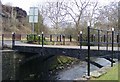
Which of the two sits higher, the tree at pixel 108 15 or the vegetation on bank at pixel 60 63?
the tree at pixel 108 15

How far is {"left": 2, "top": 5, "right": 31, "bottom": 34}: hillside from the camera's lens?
114 feet

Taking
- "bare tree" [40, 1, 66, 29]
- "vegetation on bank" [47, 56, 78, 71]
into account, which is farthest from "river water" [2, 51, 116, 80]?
"bare tree" [40, 1, 66, 29]

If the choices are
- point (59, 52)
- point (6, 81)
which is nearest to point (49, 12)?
point (59, 52)

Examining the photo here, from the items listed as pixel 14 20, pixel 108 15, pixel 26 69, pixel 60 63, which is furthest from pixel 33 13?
pixel 14 20

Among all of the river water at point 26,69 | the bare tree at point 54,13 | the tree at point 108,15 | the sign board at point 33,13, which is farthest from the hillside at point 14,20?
the river water at point 26,69

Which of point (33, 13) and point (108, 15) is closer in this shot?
point (33, 13)

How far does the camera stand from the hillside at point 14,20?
34.9m

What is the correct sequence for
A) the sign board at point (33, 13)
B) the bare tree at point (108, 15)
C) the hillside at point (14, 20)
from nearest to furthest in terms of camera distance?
the sign board at point (33, 13)
the bare tree at point (108, 15)
the hillside at point (14, 20)

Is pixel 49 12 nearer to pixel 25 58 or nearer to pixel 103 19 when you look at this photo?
pixel 103 19

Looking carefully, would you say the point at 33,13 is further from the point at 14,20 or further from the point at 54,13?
the point at 14,20

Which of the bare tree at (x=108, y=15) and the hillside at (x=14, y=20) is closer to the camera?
the bare tree at (x=108, y=15)

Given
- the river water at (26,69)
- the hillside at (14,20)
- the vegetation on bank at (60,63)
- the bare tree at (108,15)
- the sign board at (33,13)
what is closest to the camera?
the river water at (26,69)

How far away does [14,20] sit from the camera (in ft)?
127

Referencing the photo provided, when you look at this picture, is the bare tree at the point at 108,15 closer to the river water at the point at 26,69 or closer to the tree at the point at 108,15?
the tree at the point at 108,15
